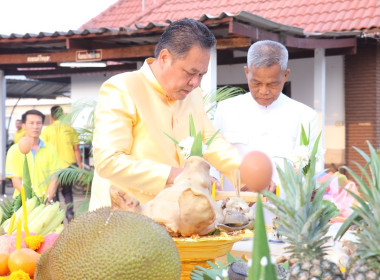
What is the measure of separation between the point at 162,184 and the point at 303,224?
3.27 feet

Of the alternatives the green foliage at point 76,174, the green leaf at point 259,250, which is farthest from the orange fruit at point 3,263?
the green foliage at point 76,174

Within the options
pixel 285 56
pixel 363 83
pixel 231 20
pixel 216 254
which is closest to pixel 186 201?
pixel 216 254

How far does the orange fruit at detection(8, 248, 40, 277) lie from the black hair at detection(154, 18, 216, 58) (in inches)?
37.7

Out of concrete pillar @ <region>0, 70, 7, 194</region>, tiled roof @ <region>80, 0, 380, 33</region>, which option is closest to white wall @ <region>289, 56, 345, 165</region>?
tiled roof @ <region>80, 0, 380, 33</region>

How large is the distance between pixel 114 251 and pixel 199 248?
54 cm

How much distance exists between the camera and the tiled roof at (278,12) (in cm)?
1042

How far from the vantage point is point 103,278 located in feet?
3.90

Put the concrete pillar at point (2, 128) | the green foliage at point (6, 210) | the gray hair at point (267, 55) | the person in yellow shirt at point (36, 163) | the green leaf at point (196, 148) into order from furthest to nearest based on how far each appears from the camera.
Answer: the concrete pillar at point (2, 128), the person in yellow shirt at point (36, 163), the gray hair at point (267, 55), the green foliage at point (6, 210), the green leaf at point (196, 148)

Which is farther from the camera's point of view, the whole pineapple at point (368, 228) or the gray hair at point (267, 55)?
the gray hair at point (267, 55)

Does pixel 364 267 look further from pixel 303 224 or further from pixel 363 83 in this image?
pixel 363 83

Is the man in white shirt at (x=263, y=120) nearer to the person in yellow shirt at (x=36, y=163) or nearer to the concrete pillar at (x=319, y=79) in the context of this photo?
the person in yellow shirt at (x=36, y=163)

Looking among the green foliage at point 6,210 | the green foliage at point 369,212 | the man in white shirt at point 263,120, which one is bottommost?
the green foliage at point 6,210

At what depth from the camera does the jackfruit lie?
120cm

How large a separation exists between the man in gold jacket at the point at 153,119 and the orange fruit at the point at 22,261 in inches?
20.5
